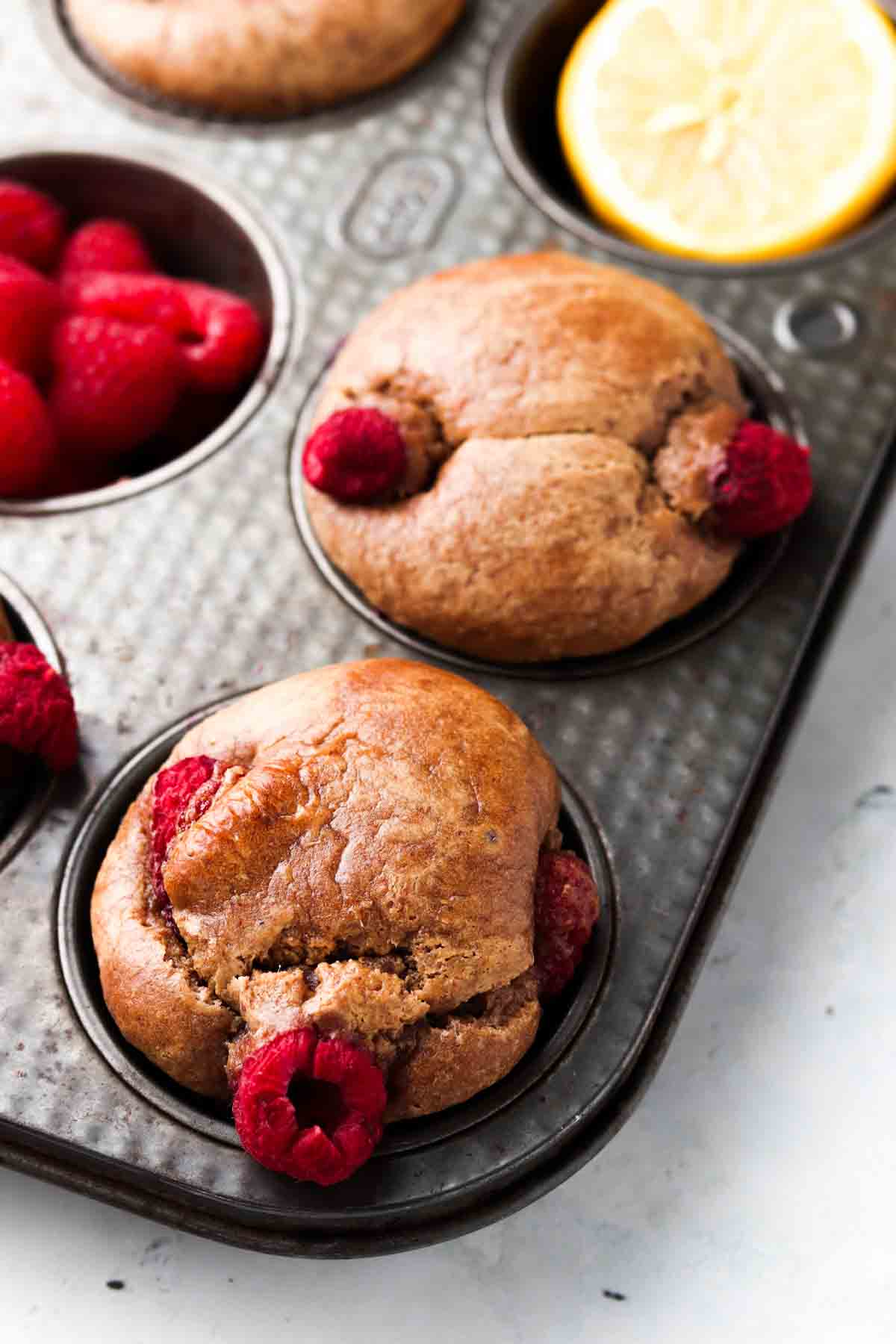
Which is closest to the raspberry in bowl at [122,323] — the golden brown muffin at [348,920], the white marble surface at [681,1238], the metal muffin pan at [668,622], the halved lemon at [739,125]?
the metal muffin pan at [668,622]

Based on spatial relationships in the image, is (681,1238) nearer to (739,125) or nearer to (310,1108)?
(310,1108)

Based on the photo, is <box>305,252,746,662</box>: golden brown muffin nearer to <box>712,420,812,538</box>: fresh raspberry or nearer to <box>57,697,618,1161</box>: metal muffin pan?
<box>712,420,812,538</box>: fresh raspberry

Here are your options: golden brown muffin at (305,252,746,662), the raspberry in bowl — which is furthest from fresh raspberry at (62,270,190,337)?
golden brown muffin at (305,252,746,662)

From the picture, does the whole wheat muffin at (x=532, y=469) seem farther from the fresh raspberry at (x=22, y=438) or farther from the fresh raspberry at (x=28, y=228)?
the fresh raspberry at (x=28, y=228)

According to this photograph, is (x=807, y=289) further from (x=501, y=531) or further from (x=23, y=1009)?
(x=23, y=1009)

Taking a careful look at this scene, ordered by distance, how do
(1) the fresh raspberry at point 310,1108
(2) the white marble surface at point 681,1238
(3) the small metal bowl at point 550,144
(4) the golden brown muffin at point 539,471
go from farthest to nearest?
1. (3) the small metal bowl at point 550,144
2. (4) the golden brown muffin at point 539,471
3. (2) the white marble surface at point 681,1238
4. (1) the fresh raspberry at point 310,1108

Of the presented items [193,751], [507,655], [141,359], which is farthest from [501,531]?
[141,359]
